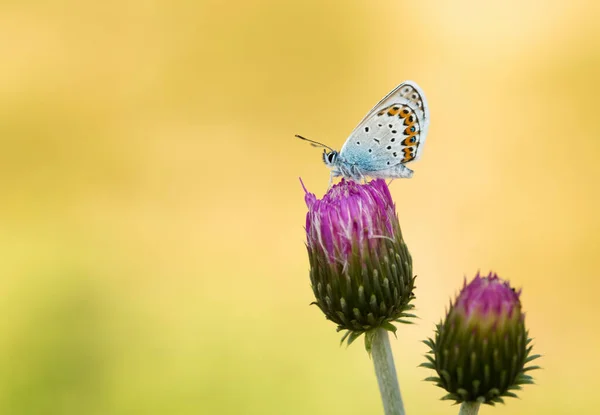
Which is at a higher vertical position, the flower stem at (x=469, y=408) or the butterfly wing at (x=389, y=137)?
the butterfly wing at (x=389, y=137)

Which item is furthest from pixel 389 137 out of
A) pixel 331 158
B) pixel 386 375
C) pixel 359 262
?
pixel 386 375

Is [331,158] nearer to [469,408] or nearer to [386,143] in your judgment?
[386,143]

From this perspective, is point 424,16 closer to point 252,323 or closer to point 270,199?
point 270,199

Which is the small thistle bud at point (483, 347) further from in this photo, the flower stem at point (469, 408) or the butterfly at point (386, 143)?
the butterfly at point (386, 143)

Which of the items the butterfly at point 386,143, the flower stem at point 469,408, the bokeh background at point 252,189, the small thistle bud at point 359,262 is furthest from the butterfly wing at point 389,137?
the bokeh background at point 252,189

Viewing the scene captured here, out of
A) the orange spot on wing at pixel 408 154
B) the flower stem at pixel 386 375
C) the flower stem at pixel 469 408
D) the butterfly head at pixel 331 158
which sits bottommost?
the flower stem at pixel 469 408

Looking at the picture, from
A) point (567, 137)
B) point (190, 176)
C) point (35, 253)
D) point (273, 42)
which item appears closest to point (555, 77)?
point (567, 137)

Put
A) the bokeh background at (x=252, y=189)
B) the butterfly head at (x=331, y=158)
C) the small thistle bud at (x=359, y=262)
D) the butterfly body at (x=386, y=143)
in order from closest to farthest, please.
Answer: the small thistle bud at (x=359, y=262), the butterfly body at (x=386, y=143), the butterfly head at (x=331, y=158), the bokeh background at (x=252, y=189)

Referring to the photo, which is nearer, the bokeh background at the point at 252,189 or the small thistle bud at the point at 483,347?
the small thistle bud at the point at 483,347

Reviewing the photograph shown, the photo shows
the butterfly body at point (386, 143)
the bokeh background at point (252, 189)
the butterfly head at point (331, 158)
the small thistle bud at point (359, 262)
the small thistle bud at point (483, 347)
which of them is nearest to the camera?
the small thistle bud at point (483, 347)

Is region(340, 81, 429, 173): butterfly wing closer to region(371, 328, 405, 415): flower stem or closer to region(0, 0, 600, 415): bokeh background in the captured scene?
region(371, 328, 405, 415): flower stem
